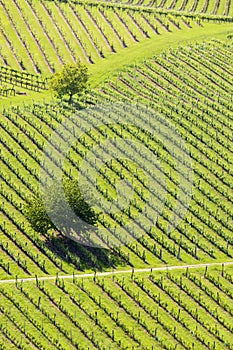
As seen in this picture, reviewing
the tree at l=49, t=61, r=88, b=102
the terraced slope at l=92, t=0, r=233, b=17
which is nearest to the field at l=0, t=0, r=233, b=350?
the tree at l=49, t=61, r=88, b=102

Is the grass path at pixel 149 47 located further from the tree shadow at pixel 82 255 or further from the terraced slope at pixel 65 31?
the tree shadow at pixel 82 255

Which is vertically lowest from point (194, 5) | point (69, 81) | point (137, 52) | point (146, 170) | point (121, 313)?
point (121, 313)

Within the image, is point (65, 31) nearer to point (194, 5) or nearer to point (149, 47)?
point (149, 47)

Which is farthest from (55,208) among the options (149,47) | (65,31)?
(65,31)

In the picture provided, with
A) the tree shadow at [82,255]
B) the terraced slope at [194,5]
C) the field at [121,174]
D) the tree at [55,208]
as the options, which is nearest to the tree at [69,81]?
the field at [121,174]

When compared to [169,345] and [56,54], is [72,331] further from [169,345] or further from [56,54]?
[56,54]

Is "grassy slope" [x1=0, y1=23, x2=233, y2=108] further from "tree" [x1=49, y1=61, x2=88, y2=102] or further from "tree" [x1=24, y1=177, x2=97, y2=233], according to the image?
"tree" [x1=24, y1=177, x2=97, y2=233]
